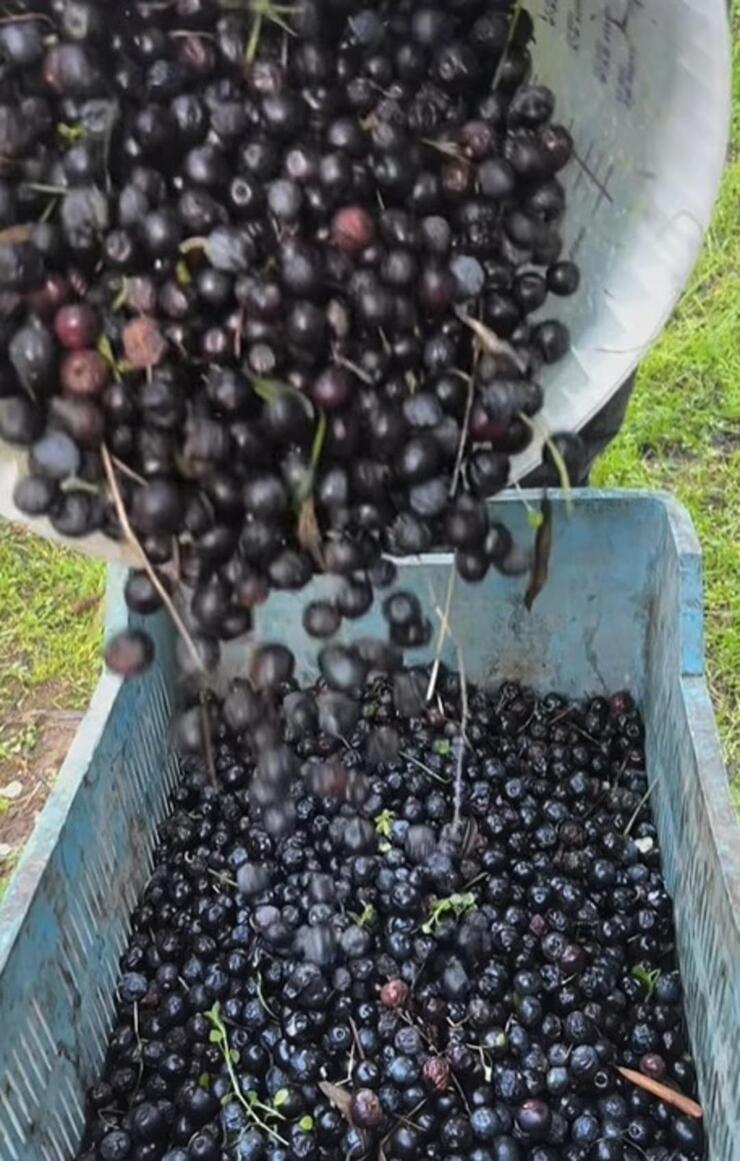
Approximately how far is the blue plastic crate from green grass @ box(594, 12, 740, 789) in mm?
476


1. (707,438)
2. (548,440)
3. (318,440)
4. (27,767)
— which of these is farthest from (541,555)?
(707,438)

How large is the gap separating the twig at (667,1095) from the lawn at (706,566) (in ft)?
2.49

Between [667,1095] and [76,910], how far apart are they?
69cm

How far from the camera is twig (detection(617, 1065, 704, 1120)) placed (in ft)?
4.60

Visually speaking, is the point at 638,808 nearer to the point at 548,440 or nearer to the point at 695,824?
the point at 695,824

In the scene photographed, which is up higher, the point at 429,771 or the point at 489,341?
the point at 489,341

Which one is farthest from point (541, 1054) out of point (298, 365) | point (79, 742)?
point (298, 365)

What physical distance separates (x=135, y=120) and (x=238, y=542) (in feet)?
1.16

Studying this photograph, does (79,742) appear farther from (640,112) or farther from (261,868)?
(640,112)

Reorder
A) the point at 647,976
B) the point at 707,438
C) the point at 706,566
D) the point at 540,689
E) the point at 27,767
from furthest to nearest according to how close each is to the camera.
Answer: the point at 707,438 < the point at 706,566 < the point at 27,767 < the point at 540,689 < the point at 647,976

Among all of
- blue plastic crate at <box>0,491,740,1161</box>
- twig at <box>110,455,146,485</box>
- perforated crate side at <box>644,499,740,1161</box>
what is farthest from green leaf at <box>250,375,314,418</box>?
perforated crate side at <box>644,499,740,1161</box>

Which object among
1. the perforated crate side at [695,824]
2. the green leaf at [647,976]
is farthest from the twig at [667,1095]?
the green leaf at [647,976]

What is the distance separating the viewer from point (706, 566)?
2506 mm

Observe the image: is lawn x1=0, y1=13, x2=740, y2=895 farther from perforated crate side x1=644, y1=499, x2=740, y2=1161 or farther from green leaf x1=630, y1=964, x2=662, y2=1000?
green leaf x1=630, y1=964, x2=662, y2=1000
